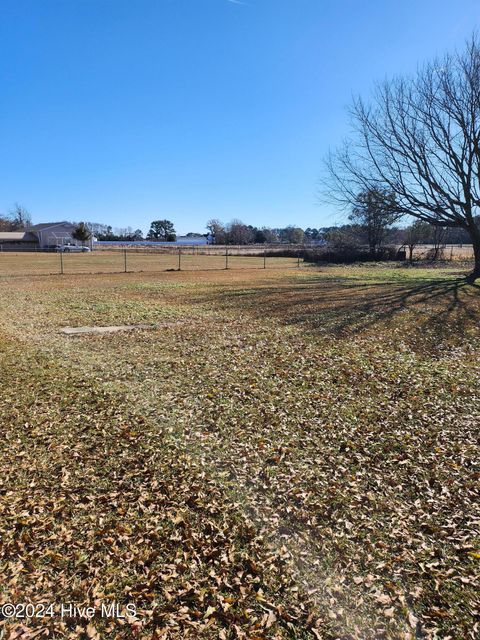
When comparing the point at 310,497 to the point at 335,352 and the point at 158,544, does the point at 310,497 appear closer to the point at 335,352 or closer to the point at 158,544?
the point at 158,544

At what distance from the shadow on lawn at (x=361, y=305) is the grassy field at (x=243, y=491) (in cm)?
227

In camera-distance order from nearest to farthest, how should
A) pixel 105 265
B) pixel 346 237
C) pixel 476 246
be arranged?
pixel 476 246, pixel 105 265, pixel 346 237

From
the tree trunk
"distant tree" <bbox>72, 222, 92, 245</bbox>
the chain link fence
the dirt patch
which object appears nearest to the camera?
the dirt patch

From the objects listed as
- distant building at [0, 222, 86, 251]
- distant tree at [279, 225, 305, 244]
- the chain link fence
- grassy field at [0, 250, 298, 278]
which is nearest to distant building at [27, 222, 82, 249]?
distant building at [0, 222, 86, 251]

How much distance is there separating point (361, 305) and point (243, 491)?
963cm

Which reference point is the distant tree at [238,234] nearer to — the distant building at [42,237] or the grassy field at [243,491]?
the distant building at [42,237]

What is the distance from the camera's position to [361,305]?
11734mm

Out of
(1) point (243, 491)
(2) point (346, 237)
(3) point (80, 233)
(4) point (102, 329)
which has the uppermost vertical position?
(3) point (80, 233)

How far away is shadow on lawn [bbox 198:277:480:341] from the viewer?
357 inches

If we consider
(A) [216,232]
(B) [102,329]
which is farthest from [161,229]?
(B) [102,329]

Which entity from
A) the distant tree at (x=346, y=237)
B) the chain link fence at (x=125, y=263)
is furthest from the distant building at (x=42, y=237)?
the distant tree at (x=346, y=237)

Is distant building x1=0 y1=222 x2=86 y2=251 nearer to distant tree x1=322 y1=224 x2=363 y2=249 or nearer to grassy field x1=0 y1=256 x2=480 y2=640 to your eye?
distant tree x1=322 y1=224 x2=363 y2=249

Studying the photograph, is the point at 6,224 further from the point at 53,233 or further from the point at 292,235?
the point at 292,235

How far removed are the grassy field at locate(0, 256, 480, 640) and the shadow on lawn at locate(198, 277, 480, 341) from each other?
7.44ft
